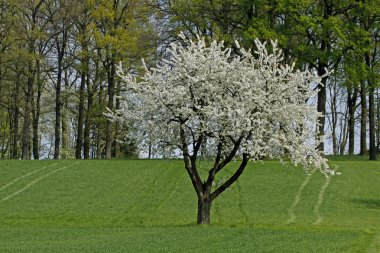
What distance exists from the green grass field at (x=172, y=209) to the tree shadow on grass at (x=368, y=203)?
0.18ft

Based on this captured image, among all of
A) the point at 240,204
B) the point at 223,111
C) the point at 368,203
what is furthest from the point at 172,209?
the point at 368,203

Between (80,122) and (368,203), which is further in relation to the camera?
(80,122)

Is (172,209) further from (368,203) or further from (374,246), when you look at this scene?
(374,246)

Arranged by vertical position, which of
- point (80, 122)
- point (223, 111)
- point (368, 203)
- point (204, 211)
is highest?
point (80, 122)

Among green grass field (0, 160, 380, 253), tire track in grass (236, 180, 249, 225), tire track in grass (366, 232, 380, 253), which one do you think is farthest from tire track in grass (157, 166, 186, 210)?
Answer: tire track in grass (366, 232, 380, 253)

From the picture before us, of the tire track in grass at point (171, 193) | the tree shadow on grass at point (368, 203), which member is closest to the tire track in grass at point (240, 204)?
the tire track in grass at point (171, 193)

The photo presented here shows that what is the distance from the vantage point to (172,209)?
35.7m

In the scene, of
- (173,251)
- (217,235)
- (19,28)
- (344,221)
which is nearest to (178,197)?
(344,221)

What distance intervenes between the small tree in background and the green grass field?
3237 mm

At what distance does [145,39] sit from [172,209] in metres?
21.7

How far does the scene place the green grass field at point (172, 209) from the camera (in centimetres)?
2081

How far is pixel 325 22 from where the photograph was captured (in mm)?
45875

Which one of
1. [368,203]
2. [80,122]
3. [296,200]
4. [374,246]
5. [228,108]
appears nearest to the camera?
[374,246]

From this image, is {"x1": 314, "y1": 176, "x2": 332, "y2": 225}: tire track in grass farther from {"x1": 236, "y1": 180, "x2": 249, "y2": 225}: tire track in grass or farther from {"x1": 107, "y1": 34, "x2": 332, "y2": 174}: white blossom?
{"x1": 107, "y1": 34, "x2": 332, "y2": 174}: white blossom
